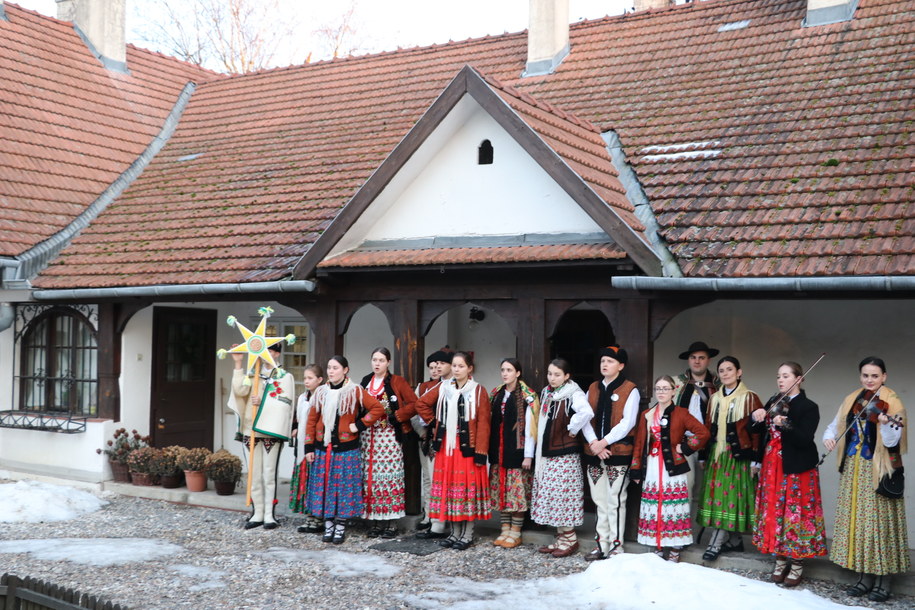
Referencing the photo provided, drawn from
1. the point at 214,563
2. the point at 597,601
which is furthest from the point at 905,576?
the point at 214,563

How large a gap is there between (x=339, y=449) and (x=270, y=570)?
4.58 feet

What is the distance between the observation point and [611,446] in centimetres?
790

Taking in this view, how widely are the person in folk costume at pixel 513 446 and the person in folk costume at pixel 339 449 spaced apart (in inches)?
42.8

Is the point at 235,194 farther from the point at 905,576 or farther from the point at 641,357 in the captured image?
the point at 905,576

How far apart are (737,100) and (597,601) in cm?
606

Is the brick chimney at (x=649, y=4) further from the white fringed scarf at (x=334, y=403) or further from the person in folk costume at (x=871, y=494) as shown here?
the person in folk costume at (x=871, y=494)

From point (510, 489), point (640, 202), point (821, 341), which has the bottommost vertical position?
point (510, 489)

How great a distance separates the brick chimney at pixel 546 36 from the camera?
12.9 meters

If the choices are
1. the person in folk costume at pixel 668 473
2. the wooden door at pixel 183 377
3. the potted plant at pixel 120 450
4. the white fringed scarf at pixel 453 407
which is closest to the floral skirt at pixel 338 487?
the white fringed scarf at pixel 453 407

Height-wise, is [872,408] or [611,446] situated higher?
[872,408]

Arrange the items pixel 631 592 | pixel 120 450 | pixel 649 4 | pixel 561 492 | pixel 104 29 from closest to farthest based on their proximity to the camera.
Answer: pixel 631 592
pixel 561 492
pixel 120 450
pixel 649 4
pixel 104 29

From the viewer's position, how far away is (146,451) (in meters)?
11.1

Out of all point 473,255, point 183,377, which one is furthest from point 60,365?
point 473,255

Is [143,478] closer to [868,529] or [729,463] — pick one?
[729,463]
